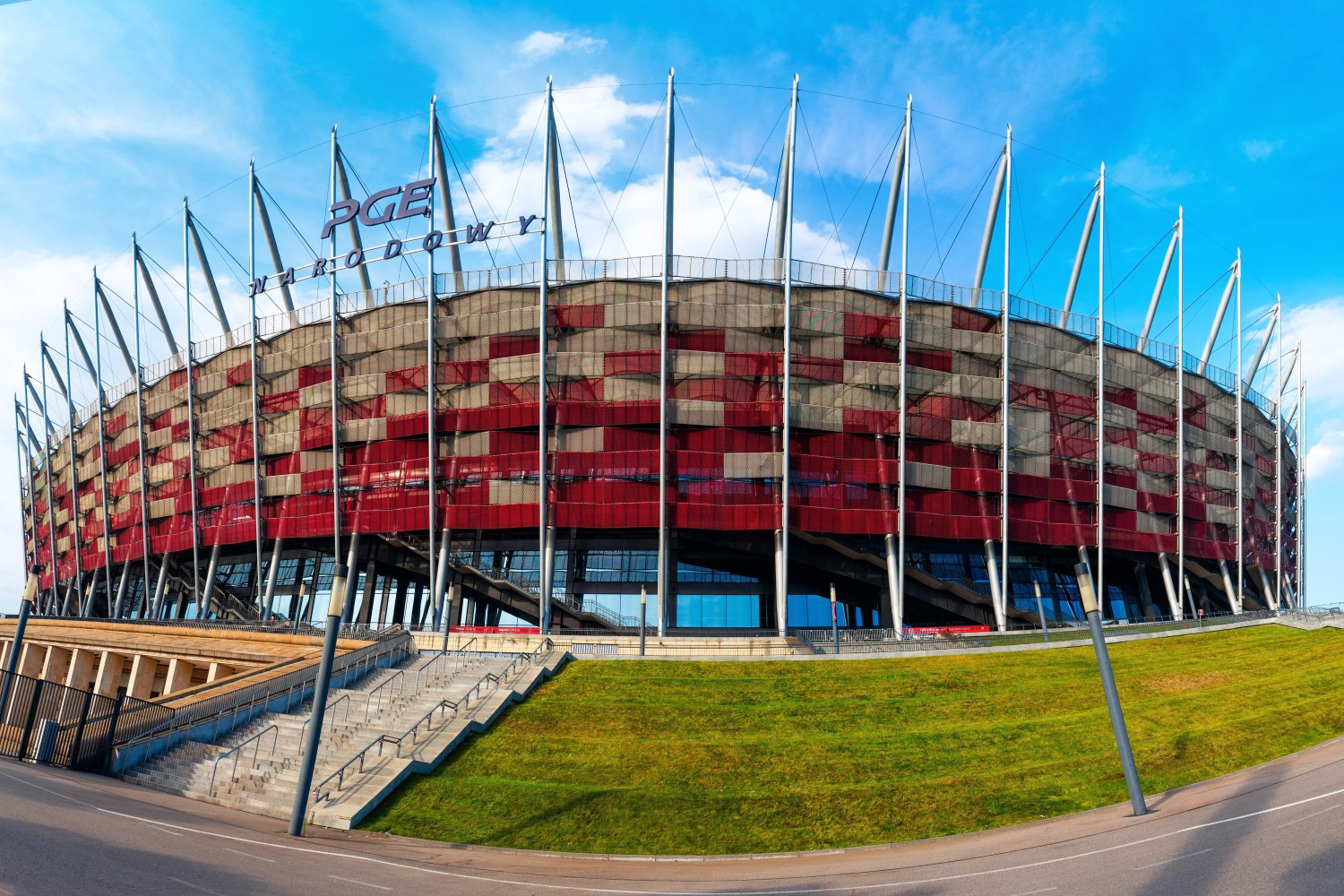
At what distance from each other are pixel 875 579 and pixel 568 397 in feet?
86.7

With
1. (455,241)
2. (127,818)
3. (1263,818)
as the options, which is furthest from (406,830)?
(455,241)

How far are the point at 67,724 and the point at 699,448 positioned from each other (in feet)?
142

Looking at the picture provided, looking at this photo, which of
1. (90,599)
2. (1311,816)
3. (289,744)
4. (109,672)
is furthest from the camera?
(90,599)

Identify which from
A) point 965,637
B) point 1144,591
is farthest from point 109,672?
point 1144,591

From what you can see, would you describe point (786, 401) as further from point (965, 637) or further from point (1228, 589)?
point (1228, 589)

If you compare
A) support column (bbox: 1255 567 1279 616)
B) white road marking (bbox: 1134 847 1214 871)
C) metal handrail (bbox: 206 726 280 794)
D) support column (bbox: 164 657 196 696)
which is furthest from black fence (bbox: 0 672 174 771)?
support column (bbox: 1255 567 1279 616)

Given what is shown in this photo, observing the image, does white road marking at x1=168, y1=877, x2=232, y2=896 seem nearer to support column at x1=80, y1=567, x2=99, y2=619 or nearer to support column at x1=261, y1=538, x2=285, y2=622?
support column at x1=261, y1=538, x2=285, y2=622

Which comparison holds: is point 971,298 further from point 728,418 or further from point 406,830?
point 406,830

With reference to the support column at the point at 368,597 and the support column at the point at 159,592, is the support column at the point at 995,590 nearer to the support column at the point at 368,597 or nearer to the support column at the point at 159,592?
the support column at the point at 368,597

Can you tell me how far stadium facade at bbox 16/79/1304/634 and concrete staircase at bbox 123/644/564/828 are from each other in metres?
23.6

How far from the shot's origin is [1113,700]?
2694 centimetres

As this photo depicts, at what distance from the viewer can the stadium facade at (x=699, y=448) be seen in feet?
222

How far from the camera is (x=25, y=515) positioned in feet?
456

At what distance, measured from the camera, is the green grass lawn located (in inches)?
1054
